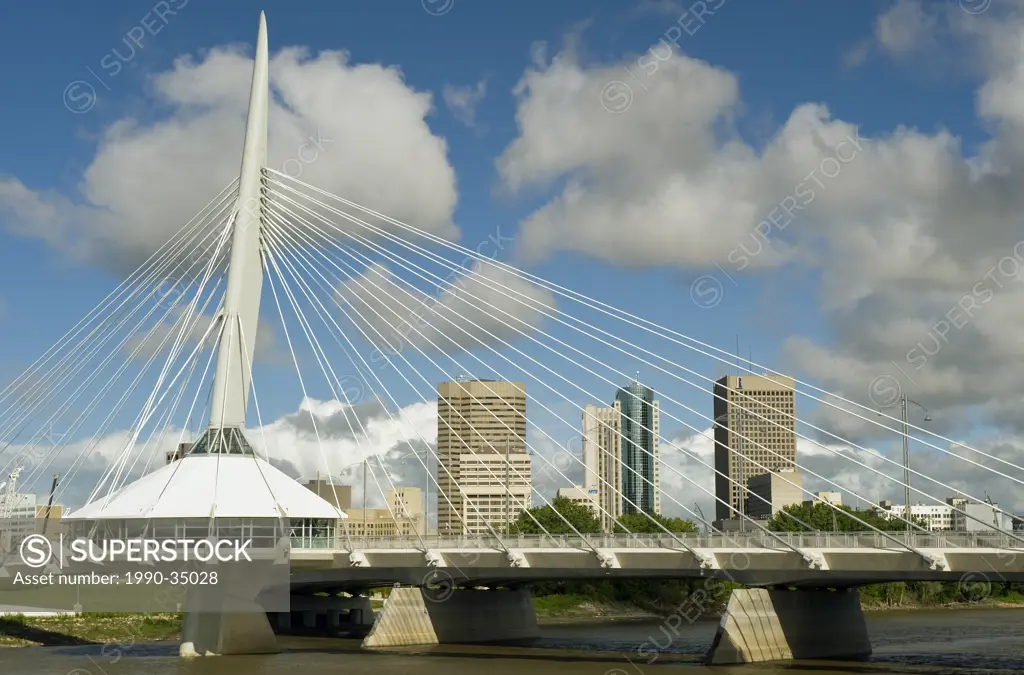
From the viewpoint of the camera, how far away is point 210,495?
53438 millimetres

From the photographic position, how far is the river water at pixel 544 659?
171 feet

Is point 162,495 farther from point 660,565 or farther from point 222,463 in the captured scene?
point 660,565

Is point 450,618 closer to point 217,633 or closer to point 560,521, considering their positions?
point 217,633

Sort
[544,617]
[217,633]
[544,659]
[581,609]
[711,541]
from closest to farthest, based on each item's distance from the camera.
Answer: [711,541], [217,633], [544,659], [544,617], [581,609]

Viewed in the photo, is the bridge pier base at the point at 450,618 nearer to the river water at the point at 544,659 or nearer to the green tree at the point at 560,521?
the river water at the point at 544,659

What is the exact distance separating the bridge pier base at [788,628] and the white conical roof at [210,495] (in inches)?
777

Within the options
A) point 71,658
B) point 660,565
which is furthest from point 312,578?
point 660,565

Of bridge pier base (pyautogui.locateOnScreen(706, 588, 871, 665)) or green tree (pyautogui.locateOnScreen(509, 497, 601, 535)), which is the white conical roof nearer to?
bridge pier base (pyautogui.locateOnScreen(706, 588, 871, 665))

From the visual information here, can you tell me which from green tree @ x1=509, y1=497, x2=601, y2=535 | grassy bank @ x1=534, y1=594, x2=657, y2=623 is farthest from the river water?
green tree @ x1=509, y1=497, x2=601, y2=535

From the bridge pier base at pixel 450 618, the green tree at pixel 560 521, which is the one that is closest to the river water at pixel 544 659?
the bridge pier base at pixel 450 618

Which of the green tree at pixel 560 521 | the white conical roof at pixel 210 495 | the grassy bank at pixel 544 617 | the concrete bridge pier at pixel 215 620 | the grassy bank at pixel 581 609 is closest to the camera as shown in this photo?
the white conical roof at pixel 210 495

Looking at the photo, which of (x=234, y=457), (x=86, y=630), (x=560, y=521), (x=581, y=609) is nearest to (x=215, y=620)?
(x=234, y=457)

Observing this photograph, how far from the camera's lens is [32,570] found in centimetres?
5556

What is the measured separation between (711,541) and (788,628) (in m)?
10.2
